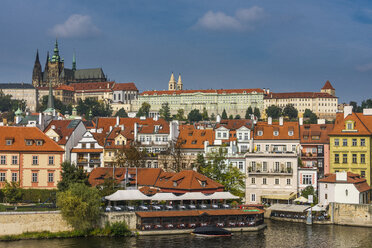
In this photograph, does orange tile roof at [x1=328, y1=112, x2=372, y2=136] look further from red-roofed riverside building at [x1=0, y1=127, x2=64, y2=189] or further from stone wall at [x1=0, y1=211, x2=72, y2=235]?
stone wall at [x1=0, y1=211, x2=72, y2=235]

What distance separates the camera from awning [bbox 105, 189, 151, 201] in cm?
5775

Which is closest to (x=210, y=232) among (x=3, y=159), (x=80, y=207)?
(x=80, y=207)

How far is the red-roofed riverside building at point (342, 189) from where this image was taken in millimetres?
63781

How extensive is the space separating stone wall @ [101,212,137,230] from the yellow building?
28208 mm

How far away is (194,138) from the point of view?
82.3 m

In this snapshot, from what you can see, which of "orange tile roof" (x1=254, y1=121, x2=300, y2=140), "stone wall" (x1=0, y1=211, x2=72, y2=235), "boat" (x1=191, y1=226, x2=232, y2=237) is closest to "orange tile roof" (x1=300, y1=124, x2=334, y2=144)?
"orange tile roof" (x1=254, y1=121, x2=300, y2=140)

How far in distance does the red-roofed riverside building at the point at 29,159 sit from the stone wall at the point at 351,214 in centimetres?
3184

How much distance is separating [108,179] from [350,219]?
25823 mm

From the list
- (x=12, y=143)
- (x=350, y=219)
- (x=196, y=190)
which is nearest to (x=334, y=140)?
(x=350, y=219)

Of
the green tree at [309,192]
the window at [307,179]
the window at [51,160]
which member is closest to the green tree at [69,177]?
the window at [51,160]

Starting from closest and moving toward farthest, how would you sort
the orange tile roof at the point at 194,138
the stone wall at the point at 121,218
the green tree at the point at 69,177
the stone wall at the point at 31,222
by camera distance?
the stone wall at the point at 31,222 → the stone wall at the point at 121,218 → the green tree at the point at 69,177 → the orange tile roof at the point at 194,138

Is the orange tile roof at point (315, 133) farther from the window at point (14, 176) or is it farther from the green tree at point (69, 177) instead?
the window at point (14, 176)

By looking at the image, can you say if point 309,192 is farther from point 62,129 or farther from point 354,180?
point 62,129

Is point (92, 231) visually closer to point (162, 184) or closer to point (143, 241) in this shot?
point (143, 241)
